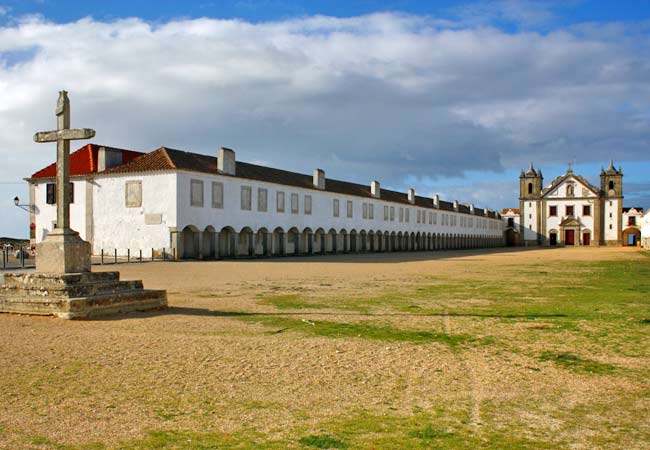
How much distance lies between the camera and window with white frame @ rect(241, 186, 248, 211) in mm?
33844

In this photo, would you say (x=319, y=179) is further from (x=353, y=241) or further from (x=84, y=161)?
(x=84, y=161)

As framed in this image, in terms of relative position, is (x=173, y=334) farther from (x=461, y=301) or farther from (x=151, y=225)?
(x=151, y=225)

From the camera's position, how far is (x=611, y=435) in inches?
148

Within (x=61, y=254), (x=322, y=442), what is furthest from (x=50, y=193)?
(x=322, y=442)

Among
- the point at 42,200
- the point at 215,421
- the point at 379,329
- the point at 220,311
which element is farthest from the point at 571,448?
the point at 42,200

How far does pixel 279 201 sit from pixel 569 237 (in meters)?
51.6

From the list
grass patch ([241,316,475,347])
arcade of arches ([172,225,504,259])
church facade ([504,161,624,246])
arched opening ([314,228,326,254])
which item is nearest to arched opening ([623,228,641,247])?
church facade ([504,161,624,246])

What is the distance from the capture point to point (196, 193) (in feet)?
101

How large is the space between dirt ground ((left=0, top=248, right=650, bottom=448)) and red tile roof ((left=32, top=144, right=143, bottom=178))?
92.8ft

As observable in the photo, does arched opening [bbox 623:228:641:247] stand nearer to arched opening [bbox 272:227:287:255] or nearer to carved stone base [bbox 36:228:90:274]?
arched opening [bbox 272:227:287:255]

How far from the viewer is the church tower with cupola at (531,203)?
7812 centimetres

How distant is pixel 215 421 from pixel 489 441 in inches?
70.5

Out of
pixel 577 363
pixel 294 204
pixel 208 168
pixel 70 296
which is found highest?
pixel 208 168

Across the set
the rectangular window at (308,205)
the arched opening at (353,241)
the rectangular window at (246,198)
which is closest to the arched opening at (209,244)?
the rectangular window at (246,198)
